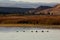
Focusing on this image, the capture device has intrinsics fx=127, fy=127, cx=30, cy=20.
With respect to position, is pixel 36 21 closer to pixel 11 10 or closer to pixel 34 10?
pixel 34 10

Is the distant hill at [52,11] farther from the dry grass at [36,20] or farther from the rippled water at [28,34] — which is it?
the rippled water at [28,34]

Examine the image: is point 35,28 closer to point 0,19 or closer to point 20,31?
point 20,31

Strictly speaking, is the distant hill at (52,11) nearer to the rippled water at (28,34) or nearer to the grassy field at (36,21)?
the grassy field at (36,21)

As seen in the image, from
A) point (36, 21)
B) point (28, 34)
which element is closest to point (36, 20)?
point (36, 21)

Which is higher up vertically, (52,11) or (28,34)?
(52,11)

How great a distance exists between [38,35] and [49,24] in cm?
13

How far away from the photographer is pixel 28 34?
3.46 ft

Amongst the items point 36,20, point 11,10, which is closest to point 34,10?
point 36,20

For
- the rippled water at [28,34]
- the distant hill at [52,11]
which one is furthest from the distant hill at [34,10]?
the rippled water at [28,34]

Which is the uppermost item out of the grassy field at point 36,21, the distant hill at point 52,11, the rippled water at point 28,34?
the distant hill at point 52,11

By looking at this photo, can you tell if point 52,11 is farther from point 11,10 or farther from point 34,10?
point 11,10

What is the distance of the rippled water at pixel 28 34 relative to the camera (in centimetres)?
104

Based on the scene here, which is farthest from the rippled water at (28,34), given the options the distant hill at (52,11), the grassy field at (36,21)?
the distant hill at (52,11)

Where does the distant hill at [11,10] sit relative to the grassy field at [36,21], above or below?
above
